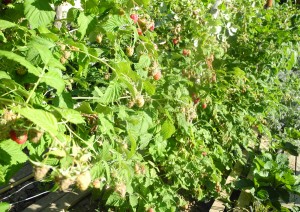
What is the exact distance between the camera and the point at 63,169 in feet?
2.69

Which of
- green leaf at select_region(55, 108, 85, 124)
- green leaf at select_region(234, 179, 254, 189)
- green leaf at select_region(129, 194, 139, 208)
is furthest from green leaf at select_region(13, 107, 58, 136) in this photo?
green leaf at select_region(234, 179, 254, 189)

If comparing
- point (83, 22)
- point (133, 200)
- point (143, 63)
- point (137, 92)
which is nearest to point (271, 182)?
point (133, 200)

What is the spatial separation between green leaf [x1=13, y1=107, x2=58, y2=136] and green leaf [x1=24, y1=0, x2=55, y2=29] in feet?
1.38

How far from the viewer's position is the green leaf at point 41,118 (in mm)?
781

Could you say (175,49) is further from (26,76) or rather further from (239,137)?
(26,76)

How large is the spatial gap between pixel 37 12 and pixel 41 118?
478 millimetres

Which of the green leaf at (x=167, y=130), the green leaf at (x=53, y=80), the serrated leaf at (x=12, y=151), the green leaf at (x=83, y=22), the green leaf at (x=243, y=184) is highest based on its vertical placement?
the green leaf at (x=83, y=22)

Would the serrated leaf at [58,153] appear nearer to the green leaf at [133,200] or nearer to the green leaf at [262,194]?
the green leaf at [133,200]

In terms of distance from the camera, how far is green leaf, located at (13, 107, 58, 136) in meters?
0.78

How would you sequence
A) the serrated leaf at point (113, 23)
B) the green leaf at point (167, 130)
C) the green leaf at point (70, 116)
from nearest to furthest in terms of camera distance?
the green leaf at point (70, 116), the serrated leaf at point (113, 23), the green leaf at point (167, 130)

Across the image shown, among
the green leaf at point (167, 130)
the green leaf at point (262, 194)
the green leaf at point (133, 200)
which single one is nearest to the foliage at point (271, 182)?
the green leaf at point (262, 194)

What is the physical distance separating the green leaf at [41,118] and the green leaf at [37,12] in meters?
0.42

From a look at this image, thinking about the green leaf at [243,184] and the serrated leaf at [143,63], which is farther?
the green leaf at [243,184]

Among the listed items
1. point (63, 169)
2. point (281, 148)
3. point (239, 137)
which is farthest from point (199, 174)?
point (281, 148)
